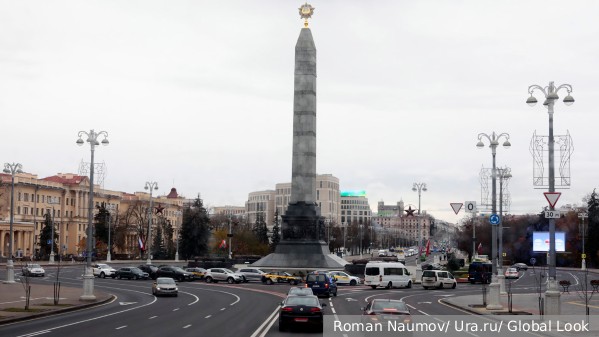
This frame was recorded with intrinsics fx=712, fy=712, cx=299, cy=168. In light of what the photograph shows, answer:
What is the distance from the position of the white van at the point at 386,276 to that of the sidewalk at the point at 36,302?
24620mm

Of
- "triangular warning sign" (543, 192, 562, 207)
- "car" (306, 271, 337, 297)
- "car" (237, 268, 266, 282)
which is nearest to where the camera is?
"triangular warning sign" (543, 192, 562, 207)

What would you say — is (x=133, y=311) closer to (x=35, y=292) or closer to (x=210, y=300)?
(x=210, y=300)

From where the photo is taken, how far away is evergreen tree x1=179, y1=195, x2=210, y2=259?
122m

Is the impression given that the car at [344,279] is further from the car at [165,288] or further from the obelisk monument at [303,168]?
the car at [165,288]

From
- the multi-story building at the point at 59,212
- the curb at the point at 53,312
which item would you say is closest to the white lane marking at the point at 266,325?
the curb at the point at 53,312

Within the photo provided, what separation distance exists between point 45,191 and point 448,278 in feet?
352

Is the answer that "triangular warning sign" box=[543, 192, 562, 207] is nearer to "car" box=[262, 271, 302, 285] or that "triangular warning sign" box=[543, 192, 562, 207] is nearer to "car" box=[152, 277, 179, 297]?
"car" box=[152, 277, 179, 297]

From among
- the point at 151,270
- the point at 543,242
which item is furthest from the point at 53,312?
the point at 151,270

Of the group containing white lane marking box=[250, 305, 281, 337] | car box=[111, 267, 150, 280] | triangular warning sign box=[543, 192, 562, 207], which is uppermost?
triangular warning sign box=[543, 192, 562, 207]

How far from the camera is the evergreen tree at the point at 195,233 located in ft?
400

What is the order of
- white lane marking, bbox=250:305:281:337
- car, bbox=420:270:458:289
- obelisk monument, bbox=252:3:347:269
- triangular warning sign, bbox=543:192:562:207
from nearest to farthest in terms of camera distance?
white lane marking, bbox=250:305:281:337 < triangular warning sign, bbox=543:192:562:207 < car, bbox=420:270:458:289 < obelisk monument, bbox=252:3:347:269

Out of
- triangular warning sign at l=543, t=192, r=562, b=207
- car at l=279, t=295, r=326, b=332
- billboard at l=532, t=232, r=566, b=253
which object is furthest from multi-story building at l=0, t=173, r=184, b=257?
triangular warning sign at l=543, t=192, r=562, b=207

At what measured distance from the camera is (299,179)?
85688mm

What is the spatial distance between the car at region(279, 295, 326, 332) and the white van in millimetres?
36486
